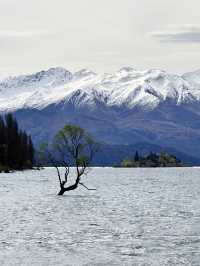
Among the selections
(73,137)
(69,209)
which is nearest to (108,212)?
(69,209)

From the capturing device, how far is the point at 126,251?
172 ft

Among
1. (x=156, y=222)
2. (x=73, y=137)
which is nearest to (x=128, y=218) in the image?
(x=156, y=222)

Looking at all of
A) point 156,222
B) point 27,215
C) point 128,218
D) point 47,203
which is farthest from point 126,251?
point 47,203

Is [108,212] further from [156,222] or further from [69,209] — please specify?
[156,222]

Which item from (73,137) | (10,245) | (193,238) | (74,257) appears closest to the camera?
(74,257)

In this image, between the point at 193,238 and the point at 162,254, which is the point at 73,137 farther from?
the point at 162,254

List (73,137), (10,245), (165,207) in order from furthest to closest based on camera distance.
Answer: (73,137), (165,207), (10,245)

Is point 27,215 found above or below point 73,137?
below

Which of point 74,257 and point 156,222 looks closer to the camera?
point 74,257

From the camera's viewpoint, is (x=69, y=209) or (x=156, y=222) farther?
(x=69, y=209)

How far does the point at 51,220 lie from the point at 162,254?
29.6m

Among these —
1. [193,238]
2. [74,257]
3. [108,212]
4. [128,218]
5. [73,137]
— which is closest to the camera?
[74,257]

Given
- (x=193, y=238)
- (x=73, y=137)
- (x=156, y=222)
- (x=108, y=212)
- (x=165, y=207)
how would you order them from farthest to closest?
1. (x=73, y=137)
2. (x=165, y=207)
3. (x=108, y=212)
4. (x=156, y=222)
5. (x=193, y=238)

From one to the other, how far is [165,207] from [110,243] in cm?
4715
